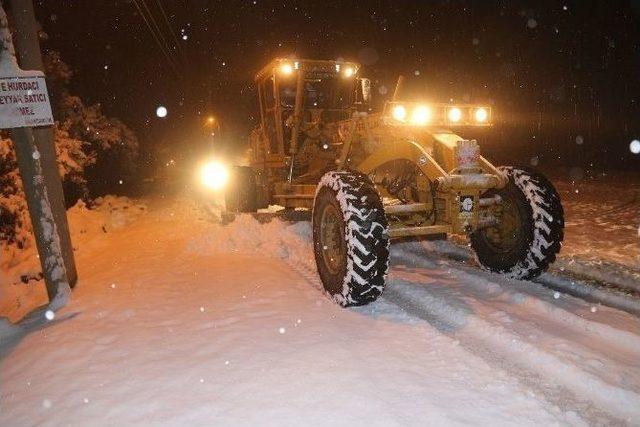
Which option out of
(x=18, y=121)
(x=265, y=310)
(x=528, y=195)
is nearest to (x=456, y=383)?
(x=265, y=310)

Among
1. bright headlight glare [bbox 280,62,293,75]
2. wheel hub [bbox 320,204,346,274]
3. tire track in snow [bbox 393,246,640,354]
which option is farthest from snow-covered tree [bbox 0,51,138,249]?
tire track in snow [bbox 393,246,640,354]

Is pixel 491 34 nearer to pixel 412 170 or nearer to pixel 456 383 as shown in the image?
pixel 412 170

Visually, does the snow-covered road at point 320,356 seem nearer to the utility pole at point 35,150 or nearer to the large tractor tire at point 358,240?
the large tractor tire at point 358,240

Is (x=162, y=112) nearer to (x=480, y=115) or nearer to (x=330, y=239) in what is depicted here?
(x=330, y=239)

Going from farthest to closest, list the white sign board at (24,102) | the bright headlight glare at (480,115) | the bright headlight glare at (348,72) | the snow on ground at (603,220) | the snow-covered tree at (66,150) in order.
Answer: the snow-covered tree at (66,150) < the bright headlight glare at (348,72) < the snow on ground at (603,220) < the bright headlight glare at (480,115) < the white sign board at (24,102)

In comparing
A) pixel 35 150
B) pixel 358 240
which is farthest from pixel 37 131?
pixel 358 240

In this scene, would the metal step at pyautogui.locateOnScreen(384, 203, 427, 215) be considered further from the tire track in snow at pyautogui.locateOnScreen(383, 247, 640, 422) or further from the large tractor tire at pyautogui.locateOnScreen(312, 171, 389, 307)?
the tire track in snow at pyautogui.locateOnScreen(383, 247, 640, 422)

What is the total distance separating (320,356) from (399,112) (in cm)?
316

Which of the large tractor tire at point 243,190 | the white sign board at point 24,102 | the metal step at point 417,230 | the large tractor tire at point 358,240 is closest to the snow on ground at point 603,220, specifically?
the metal step at point 417,230

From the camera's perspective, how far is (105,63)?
1920cm

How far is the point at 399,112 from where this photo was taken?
18.2ft

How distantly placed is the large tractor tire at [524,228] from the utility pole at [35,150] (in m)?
5.36

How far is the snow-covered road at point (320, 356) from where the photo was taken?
3076 mm

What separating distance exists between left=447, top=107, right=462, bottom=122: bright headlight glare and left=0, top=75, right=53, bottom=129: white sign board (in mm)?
4686
